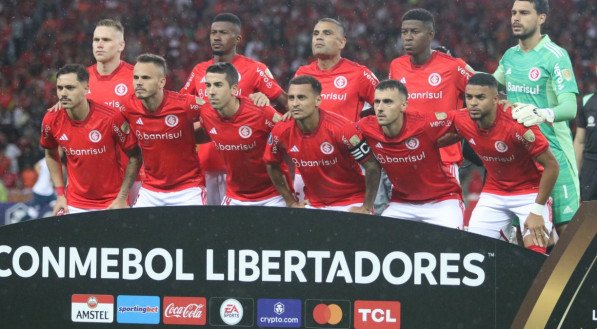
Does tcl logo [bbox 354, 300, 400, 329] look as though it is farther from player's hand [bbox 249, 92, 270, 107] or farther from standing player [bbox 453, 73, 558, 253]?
player's hand [bbox 249, 92, 270, 107]

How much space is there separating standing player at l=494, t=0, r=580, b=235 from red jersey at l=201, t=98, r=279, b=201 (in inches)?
63.9

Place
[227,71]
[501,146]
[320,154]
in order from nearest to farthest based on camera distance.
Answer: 1. [501,146]
2. [320,154]
3. [227,71]

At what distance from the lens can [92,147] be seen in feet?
23.7

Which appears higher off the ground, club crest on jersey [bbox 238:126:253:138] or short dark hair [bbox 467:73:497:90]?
short dark hair [bbox 467:73:497:90]

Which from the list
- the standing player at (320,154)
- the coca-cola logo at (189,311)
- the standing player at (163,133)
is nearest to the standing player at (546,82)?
the standing player at (320,154)

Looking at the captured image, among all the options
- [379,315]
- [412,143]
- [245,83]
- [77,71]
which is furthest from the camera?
[245,83]

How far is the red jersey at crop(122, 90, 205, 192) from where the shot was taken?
7098mm

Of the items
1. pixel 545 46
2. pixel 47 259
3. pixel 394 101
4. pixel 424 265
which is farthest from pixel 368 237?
pixel 545 46

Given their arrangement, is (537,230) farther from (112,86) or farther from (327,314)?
(112,86)

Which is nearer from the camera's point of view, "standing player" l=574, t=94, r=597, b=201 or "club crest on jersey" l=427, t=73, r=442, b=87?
"club crest on jersey" l=427, t=73, r=442, b=87

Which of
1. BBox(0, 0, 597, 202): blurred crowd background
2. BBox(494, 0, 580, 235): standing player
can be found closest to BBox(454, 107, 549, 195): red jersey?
BBox(494, 0, 580, 235): standing player

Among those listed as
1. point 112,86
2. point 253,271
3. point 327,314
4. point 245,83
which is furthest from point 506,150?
point 112,86

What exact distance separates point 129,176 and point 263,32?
1091 cm

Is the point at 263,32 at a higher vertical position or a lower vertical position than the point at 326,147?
higher
